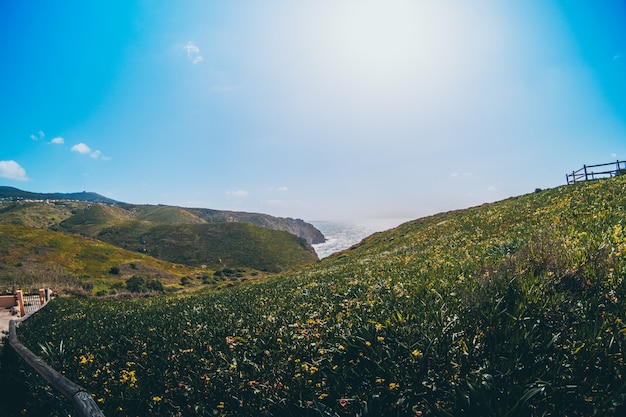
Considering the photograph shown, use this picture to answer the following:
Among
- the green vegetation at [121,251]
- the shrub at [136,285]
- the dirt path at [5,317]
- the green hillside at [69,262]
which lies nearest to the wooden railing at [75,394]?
the dirt path at [5,317]

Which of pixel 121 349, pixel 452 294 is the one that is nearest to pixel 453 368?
pixel 452 294

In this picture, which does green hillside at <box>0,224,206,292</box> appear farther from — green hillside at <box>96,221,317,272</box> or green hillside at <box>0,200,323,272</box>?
green hillside at <box>96,221,317,272</box>

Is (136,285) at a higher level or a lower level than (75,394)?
lower

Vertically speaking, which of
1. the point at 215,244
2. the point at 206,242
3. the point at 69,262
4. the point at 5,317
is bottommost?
the point at 5,317

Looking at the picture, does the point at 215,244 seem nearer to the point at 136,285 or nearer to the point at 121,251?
the point at 121,251

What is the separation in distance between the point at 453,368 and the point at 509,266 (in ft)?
14.5

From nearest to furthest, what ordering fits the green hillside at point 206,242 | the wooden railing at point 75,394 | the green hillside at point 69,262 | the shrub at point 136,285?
1. the wooden railing at point 75,394
2. the green hillside at point 69,262
3. the shrub at point 136,285
4. the green hillside at point 206,242

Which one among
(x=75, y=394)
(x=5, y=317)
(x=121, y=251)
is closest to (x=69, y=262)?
(x=121, y=251)

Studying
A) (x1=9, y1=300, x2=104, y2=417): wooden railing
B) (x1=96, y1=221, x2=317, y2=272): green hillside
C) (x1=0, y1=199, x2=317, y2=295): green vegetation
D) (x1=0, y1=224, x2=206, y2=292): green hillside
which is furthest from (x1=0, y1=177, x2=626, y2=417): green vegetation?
(x1=96, y1=221, x2=317, y2=272): green hillside

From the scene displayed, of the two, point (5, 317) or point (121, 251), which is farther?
point (121, 251)

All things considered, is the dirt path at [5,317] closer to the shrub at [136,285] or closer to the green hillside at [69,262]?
the green hillside at [69,262]

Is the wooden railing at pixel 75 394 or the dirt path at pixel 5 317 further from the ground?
the wooden railing at pixel 75 394

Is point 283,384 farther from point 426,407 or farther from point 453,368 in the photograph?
point 453,368

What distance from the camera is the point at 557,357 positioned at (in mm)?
3881
